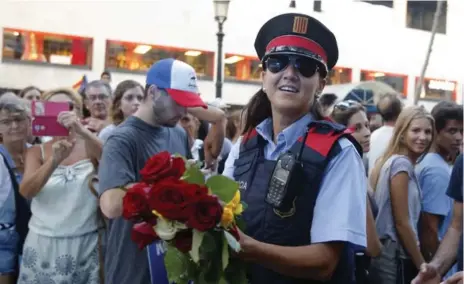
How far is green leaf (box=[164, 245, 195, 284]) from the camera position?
2109 millimetres

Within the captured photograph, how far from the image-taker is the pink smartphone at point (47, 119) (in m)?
4.23

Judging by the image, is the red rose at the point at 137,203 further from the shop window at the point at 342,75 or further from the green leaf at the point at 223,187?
the shop window at the point at 342,75

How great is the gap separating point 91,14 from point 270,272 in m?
20.2

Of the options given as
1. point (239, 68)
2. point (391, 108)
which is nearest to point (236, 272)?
point (391, 108)

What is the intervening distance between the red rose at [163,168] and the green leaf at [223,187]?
100mm

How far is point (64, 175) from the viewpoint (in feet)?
14.9

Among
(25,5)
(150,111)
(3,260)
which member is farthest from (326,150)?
(25,5)

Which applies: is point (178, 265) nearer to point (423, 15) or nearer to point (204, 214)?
point (204, 214)

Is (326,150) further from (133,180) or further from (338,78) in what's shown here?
(338,78)

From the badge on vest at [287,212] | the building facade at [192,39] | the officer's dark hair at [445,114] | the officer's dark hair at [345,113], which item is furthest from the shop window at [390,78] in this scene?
the badge on vest at [287,212]

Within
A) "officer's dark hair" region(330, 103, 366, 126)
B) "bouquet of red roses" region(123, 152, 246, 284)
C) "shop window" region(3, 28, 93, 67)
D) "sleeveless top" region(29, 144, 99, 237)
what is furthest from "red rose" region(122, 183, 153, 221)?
"shop window" region(3, 28, 93, 67)

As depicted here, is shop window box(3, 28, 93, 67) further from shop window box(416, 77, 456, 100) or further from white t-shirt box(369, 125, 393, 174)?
white t-shirt box(369, 125, 393, 174)

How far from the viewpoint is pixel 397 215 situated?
4566mm

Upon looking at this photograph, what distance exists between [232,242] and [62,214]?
2690 mm
